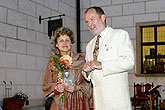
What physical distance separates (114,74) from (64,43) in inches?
40.4

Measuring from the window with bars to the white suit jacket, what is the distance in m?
7.44

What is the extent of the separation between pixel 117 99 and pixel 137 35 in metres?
7.77

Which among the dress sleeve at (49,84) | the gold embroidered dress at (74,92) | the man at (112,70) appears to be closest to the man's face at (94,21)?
the man at (112,70)

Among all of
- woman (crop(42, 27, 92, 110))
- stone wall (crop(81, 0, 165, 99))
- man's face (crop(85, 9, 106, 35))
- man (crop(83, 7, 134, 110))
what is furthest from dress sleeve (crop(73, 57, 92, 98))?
stone wall (crop(81, 0, 165, 99))

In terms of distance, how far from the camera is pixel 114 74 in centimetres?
249

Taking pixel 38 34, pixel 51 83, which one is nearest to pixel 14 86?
pixel 38 34

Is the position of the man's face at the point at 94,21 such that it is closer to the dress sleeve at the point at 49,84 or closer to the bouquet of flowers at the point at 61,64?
the bouquet of flowers at the point at 61,64

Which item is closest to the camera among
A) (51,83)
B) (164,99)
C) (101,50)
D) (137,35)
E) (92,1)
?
(101,50)

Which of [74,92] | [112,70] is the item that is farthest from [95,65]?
[74,92]

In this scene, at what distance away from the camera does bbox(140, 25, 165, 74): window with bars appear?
9812 mm

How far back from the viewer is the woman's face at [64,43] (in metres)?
3.32

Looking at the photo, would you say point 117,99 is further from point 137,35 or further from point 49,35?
point 137,35

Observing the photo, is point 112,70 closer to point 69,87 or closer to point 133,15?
point 69,87

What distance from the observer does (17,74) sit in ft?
23.1
